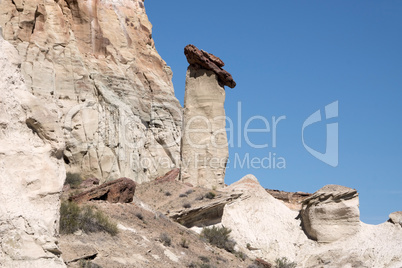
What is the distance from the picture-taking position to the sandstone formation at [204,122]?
117 ft

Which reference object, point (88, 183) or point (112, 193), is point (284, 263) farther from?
point (112, 193)

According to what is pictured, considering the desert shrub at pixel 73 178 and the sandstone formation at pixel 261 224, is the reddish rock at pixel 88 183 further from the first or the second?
the sandstone formation at pixel 261 224

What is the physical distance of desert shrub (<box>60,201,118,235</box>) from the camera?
54.9 ft

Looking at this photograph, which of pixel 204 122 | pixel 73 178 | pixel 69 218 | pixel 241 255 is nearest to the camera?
pixel 69 218

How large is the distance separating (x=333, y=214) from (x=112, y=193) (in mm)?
12676

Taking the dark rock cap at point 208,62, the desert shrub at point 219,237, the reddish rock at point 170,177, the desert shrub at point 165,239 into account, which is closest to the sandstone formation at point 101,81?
the reddish rock at point 170,177

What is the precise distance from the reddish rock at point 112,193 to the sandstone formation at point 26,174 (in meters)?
12.4

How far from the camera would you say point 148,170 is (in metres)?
36.7

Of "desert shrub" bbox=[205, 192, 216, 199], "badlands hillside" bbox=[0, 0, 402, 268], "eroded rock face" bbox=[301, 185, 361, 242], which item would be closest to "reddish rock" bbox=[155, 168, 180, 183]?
"badlands hillside" bbox=[0, 0, 402, 268]

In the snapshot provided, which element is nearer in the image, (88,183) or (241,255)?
(241,255)

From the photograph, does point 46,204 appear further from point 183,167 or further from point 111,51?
point 111,51

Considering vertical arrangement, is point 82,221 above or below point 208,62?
below

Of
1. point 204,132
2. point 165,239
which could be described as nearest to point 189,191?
point 204,132

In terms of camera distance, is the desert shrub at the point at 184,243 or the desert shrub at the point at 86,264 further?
the desert shrub at the point at 184,243
